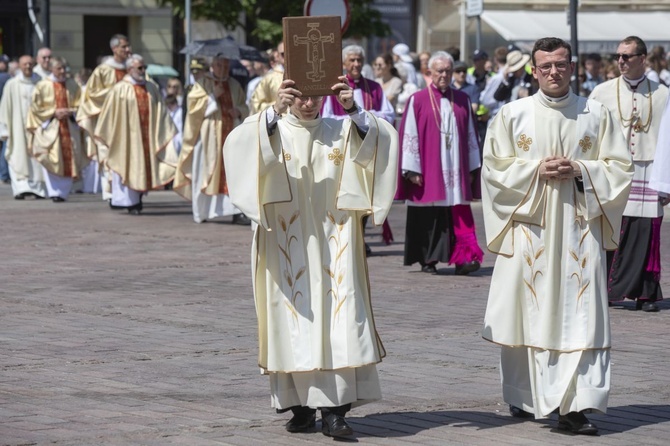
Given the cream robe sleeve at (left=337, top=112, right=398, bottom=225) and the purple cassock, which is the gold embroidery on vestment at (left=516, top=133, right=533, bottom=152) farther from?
the purple cassock

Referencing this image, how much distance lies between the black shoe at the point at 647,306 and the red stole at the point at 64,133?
40.1 ft

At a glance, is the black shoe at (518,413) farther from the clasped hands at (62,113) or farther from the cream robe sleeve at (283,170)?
the clasped hands at (62,113)

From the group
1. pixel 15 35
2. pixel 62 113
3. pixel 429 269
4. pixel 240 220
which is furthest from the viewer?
pixel 15 35

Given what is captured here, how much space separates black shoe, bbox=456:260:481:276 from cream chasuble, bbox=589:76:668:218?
218cm

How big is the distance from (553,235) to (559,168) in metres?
0.30

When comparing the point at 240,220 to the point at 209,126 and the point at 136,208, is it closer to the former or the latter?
the point at 209,126

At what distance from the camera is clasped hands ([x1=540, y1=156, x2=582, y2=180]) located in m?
6.83

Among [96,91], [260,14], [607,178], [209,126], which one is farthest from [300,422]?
[260,14]

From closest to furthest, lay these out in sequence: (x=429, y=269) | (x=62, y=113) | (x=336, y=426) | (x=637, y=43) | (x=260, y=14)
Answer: (x=336, y=426) → (x=637, y=43) → (x=429, y=269) → (x=62, y=113) → (x=260, y=14)

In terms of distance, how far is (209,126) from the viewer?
59.2 feet

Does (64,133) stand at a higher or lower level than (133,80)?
lower

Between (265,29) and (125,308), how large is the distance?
76.2 feet

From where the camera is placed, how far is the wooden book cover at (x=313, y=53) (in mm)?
6637

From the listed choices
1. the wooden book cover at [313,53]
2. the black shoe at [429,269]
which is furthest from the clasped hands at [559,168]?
the black shoe at [429,269]
